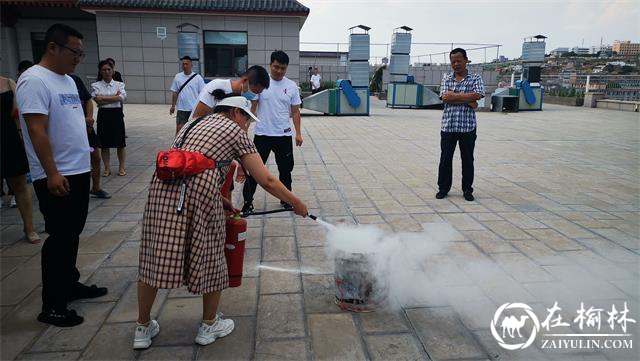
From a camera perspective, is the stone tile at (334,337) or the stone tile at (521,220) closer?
the stone tile at (334,337)

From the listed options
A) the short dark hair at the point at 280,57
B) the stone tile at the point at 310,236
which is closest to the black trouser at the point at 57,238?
the stone tile at the point at 310,236

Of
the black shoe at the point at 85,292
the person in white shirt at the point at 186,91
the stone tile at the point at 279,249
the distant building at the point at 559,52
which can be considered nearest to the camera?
the black shoe at the point at 85,292

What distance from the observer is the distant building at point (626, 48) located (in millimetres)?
26172

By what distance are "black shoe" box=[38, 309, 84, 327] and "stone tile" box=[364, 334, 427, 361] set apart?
6.49 feet

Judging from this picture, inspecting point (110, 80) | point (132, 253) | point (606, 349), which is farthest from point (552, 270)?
point (110, 80)

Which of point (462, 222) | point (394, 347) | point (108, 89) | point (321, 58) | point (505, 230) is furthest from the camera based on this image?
point (321, 58)

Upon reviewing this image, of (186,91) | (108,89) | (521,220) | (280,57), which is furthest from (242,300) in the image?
(186,91)

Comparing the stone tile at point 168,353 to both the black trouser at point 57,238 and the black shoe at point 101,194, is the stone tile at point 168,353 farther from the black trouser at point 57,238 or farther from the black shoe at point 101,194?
the black shoe at point 101,194

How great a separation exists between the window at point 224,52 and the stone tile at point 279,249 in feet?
52.9

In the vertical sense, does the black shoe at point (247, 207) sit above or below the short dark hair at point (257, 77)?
below

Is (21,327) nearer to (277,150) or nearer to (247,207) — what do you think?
→ (247,207)

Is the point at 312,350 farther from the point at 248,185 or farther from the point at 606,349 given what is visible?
the point at 248,185

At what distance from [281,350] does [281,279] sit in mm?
982

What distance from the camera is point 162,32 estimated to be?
18.9m
